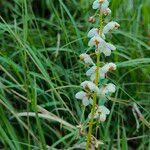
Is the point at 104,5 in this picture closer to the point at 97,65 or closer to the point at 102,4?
the point at 102,4

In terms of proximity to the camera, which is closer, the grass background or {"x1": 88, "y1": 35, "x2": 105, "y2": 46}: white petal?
{"x1": 88, "y1": 35, "x2": 105, "y2": 46}: white petal

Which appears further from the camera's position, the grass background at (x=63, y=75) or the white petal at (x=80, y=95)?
the grass background at (x=63, y=75)

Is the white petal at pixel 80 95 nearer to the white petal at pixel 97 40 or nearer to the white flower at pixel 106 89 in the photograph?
the white flower at pixel 106 89

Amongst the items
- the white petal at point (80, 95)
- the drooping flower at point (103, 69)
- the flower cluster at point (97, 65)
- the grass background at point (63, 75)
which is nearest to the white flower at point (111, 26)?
the flower cluster at point (97, 65)

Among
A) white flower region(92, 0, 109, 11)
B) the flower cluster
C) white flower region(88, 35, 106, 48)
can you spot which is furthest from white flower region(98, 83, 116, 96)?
white flower region(92, 0, 109, 11)

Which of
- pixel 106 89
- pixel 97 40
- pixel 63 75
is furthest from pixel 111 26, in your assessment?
pixel 63 75

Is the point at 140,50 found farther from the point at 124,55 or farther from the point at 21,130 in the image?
the point at 21,130

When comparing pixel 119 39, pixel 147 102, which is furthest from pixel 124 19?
pixel 147 102

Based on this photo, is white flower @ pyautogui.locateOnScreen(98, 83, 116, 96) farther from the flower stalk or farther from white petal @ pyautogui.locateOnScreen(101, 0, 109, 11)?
white petal @ pyautogui.locateOnScreen(101, 0, 109, 11)
